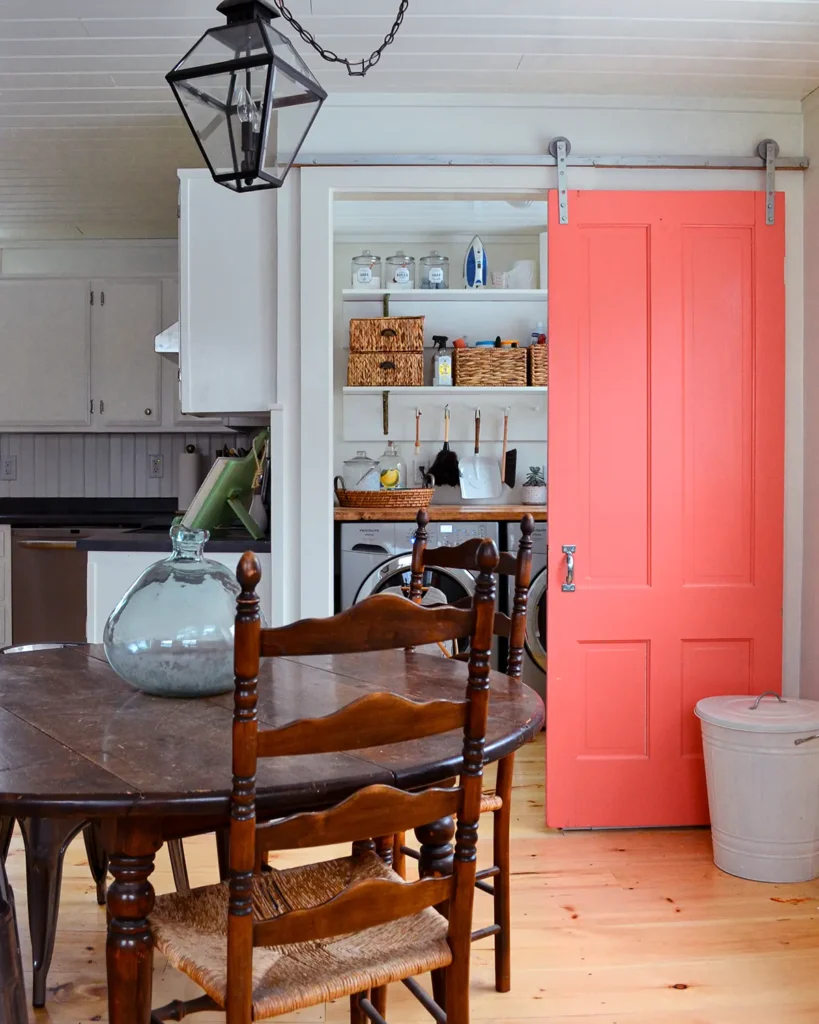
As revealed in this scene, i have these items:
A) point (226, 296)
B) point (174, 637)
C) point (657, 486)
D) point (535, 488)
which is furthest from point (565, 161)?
point (174, 637)

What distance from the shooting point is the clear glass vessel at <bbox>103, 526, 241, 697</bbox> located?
5.64 feet

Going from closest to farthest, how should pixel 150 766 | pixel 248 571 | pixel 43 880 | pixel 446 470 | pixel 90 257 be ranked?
pixel 248 571 < pixel 150 766 < pixel 43 880 < pixel 446 470 < pixel 90 257

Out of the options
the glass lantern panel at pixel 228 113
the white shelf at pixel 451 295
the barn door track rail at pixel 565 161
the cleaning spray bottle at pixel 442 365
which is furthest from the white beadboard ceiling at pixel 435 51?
the cleaning spray bottle at pixel 442 365

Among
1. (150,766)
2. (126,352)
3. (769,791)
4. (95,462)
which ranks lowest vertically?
(769,791)

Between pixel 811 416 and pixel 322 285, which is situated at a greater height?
pixel 322 285

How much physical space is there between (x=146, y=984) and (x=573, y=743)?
2.05 meters

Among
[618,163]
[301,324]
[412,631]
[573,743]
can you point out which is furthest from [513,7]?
[573,743]

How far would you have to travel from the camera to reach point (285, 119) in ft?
6.13

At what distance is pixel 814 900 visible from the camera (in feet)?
8.80

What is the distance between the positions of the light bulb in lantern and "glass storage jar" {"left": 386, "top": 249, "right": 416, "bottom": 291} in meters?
3.33

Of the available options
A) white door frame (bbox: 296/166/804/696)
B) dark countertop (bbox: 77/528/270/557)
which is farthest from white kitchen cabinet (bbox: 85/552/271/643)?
white door frame (bbox: 296/166/804/696)

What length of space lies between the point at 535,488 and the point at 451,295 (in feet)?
3.79

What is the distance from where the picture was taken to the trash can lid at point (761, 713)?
2.76m

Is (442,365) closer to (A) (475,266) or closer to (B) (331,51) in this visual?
(A) (475,266)
